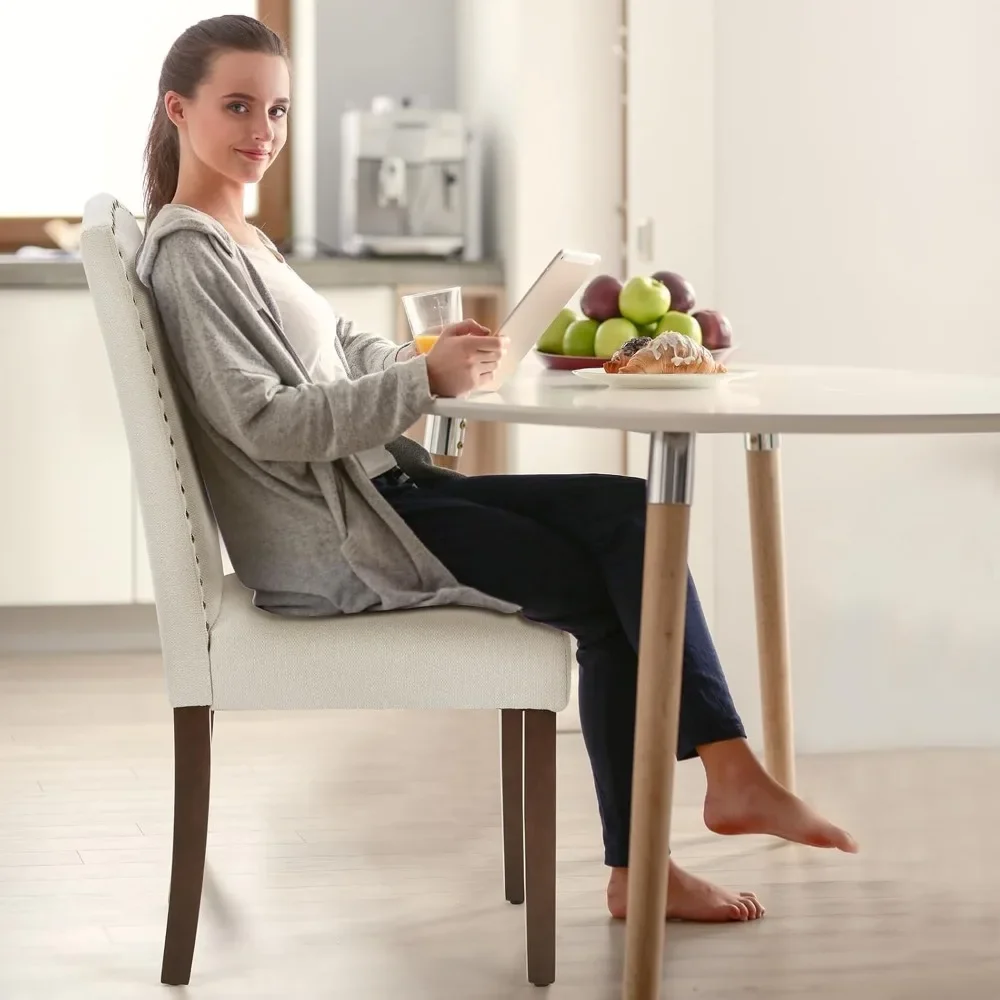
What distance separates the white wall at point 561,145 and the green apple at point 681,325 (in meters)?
1.37

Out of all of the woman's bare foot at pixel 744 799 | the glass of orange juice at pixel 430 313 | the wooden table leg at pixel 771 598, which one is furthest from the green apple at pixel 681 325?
the woman's bare foot at pixel 744 799

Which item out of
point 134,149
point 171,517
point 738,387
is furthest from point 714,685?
point 134,149

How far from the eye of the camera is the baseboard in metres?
3.83

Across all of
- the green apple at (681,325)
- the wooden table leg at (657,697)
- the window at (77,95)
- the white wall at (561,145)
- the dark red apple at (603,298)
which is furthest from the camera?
the window at (77,95)

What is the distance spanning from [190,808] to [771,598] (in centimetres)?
102

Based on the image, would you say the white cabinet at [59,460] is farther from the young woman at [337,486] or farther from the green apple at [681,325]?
the green apple at [681,325]

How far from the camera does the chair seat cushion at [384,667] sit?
1674 mm

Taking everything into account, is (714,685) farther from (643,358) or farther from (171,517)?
(171,517)

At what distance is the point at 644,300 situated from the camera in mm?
2000

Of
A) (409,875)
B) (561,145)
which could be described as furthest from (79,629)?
(409,875)

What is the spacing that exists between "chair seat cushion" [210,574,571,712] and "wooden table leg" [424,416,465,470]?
0.50m

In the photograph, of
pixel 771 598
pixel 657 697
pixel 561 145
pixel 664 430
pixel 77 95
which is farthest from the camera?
pixel 77 95

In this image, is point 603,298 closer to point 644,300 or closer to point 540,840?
point 644,300

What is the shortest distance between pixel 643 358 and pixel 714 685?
38 cm
